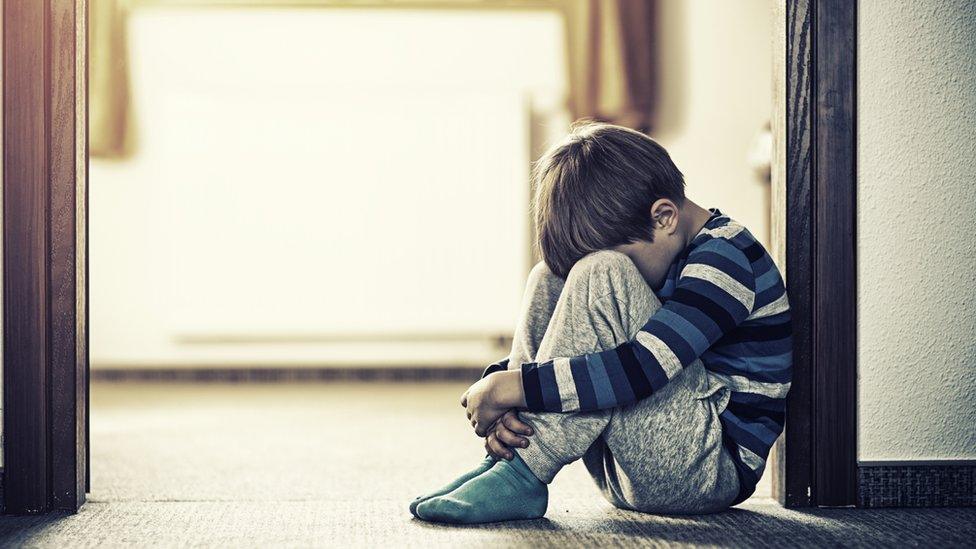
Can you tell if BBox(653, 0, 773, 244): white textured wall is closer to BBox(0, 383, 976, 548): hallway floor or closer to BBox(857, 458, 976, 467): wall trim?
BBox(0, 383, 976, 548): hallway floor

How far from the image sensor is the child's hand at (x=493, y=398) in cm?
118

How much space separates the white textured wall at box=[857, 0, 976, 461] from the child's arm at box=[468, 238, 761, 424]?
252 millimetres

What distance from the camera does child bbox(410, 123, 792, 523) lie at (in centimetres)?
116

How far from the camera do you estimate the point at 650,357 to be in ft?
3.75

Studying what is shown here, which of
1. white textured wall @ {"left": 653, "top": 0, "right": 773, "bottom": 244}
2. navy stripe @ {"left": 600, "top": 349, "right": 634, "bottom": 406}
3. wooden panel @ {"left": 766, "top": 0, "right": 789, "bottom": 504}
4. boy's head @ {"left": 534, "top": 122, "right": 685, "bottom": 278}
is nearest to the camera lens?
navy stripe @ {"left": 600, "top": 349, "right": 634, "bottom": 406}

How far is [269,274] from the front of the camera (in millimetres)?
3121

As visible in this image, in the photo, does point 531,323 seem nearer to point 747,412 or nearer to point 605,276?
point 605,276

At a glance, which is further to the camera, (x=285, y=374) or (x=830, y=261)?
(x=285, y=374)

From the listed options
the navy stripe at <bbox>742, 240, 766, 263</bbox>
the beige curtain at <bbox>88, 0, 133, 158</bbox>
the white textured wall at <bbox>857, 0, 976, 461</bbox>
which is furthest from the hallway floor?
the beige curtain at <bbox>88, 0, 133, 158</bbox>

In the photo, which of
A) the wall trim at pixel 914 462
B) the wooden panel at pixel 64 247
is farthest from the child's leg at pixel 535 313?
the wooden panel at pixel 64 247

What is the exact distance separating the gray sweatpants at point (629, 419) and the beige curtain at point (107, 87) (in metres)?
2.31

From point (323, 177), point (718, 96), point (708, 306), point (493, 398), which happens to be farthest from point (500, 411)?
point (323, 177)

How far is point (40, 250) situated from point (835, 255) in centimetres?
105

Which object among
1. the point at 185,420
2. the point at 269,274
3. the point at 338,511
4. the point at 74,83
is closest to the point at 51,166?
the point at 74,83
